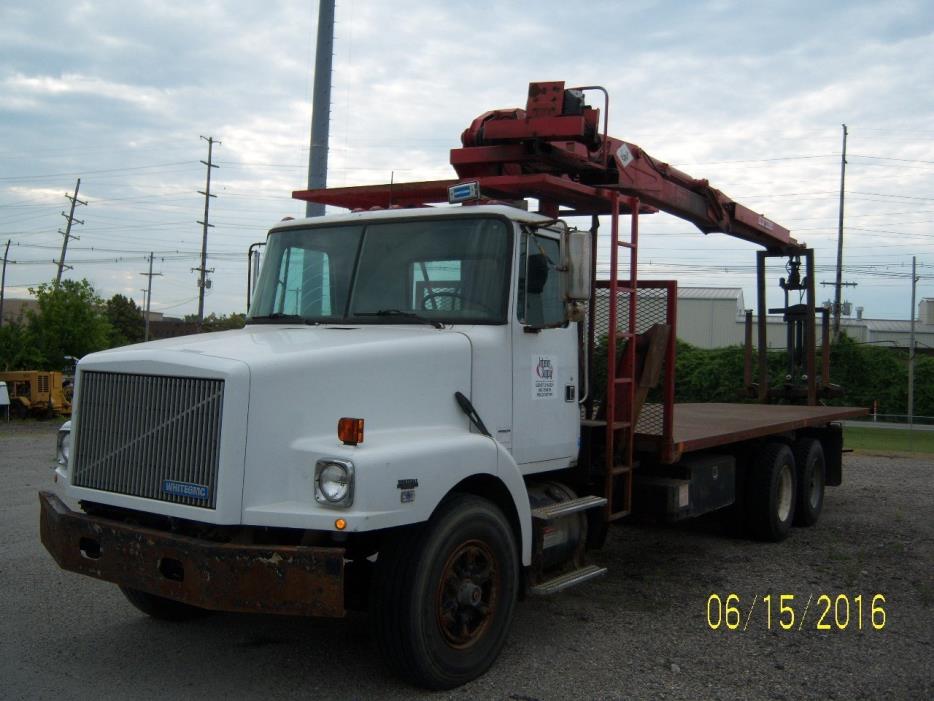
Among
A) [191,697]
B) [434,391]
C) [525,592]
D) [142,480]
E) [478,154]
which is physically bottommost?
[191,697]

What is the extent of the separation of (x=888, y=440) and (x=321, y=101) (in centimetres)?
1788

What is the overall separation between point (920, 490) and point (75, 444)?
38.1ft

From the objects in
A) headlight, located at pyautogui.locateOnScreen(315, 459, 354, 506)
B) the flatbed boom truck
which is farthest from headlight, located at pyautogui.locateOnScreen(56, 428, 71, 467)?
headlight, located at pyautogui.locateOnScreen(315, 459, 354, 506)

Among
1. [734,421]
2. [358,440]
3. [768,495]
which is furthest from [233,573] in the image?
[734,421]

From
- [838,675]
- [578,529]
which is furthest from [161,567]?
[838,675]

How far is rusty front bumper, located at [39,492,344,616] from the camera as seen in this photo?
4039 millimetres

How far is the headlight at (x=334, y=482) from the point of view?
4023 mm

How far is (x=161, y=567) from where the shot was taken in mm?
4309

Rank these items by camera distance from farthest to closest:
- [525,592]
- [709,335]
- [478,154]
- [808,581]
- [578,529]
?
[709,335] → [808,581] → [478,154] → [578,529] → [525,592]

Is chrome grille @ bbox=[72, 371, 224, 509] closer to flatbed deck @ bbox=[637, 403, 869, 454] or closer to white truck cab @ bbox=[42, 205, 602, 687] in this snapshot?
white truck cab @ bbox=[42, 205, 602, 687]

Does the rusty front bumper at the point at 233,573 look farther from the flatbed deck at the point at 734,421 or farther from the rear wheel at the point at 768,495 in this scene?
the rear wheel at the point at 768,495

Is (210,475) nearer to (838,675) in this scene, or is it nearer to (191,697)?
(191,697)
